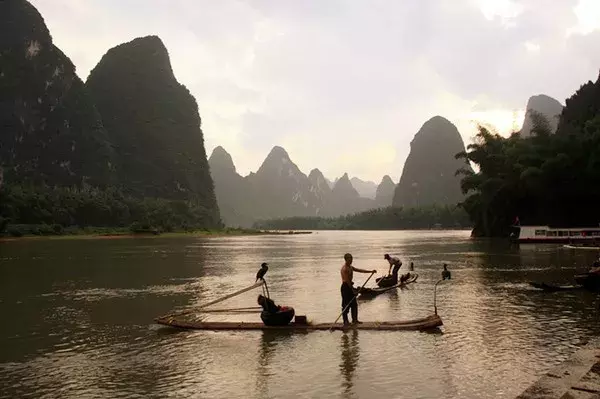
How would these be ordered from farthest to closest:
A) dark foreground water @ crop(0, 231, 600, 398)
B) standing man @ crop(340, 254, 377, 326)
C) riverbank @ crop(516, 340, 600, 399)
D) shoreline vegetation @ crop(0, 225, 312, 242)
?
shoreline vegetation @ crop(0, 225, 312, 242)
standing man @ crop(340, 254, 377, 326)
dark foreground water @ crop(0, 231, 600, 398)
riverbank @ crop(516, 340, 600, 399)

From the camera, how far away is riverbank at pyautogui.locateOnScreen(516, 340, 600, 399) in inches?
275

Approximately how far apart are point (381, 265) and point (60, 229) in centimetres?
7183

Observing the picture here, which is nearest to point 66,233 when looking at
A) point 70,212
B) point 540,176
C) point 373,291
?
point 70,212

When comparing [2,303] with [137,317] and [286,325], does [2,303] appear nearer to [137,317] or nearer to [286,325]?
[137,317]

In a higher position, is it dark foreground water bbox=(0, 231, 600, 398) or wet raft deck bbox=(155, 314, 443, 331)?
wet raft deck bbox=(155, 314, 443, 331)

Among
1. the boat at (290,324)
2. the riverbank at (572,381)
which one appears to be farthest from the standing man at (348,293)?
the riverbank at (572,381)

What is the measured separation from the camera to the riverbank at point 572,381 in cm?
698

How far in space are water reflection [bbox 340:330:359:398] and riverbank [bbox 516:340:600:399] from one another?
2.82 meters

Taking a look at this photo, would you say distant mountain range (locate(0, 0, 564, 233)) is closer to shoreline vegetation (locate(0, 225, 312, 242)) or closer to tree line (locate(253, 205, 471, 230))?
shoreline vegetation (locate(0, 225, 312, 242))

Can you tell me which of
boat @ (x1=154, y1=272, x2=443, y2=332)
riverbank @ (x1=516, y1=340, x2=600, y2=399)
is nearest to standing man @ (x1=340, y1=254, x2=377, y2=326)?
boat @ (x1=154, y1=272, x2=443, y2=332)

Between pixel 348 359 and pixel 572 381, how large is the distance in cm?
425

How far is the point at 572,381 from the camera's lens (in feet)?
24.8

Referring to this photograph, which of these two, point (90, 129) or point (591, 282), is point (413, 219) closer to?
point (90, 129)

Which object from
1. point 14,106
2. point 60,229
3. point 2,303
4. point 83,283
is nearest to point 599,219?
point 83,283
